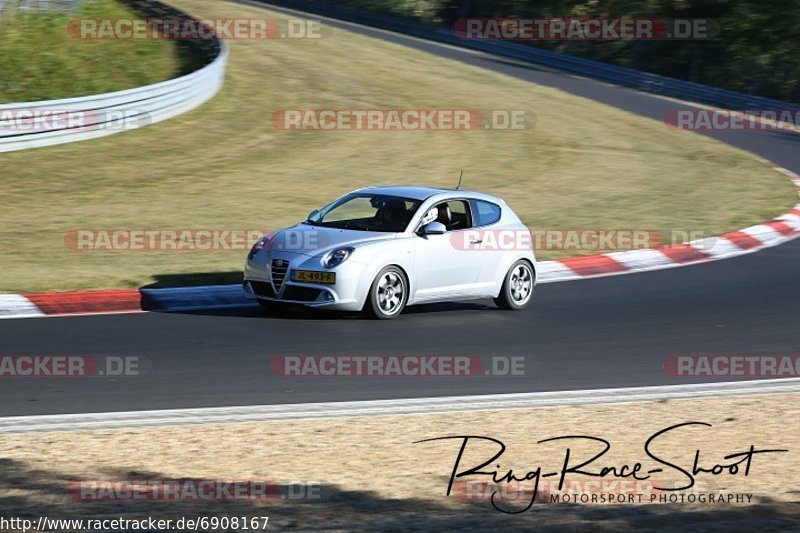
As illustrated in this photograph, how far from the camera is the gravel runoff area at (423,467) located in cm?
695

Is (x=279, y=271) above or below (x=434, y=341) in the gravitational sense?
above

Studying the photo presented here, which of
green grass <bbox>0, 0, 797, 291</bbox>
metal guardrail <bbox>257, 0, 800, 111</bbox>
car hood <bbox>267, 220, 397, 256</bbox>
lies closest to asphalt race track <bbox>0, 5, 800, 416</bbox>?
car hood <bbox>267, 220, 397, 256</bbox>

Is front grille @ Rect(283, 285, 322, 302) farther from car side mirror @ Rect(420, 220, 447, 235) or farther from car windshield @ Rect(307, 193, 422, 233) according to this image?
car side mirror @ Rect(420, 220, 447, 235)

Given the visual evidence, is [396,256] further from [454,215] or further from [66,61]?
[66,61]

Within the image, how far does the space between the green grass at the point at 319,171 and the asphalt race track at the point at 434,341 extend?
93.5 inches

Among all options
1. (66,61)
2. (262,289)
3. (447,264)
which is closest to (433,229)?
(447,264)

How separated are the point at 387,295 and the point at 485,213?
185 cm

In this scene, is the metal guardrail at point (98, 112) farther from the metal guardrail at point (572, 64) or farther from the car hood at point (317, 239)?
the metal guardrail at point (572, 64)

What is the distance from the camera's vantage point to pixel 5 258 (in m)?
15.8

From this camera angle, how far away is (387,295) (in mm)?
13266

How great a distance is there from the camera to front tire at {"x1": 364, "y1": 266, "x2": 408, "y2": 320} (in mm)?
13078

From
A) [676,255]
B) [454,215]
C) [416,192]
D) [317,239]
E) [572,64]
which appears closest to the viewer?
[317,239]

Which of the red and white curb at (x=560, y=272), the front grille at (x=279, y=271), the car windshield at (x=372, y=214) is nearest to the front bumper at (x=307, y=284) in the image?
the front grille at (x=279, y=271)

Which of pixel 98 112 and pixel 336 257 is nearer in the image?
pixel 336 257
